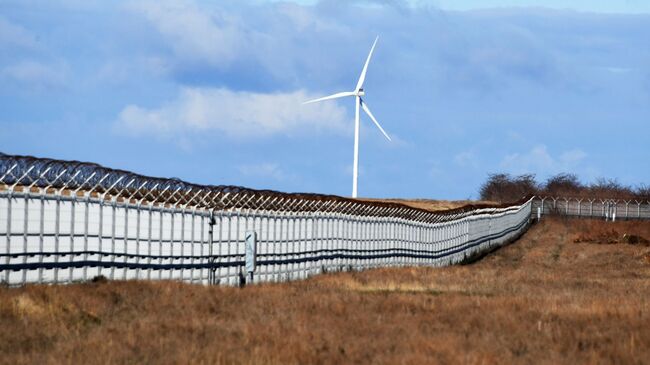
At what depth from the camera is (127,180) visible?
39.0 metres

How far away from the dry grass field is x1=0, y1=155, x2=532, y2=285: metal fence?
2.36 meters

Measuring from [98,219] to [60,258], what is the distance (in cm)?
303

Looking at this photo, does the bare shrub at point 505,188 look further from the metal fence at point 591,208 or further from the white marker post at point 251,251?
the white marker post at point 251,251

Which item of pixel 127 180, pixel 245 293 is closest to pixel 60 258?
pixel 127 180

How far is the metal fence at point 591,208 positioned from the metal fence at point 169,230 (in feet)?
200

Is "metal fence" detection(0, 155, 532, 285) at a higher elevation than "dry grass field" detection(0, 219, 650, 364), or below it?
higher

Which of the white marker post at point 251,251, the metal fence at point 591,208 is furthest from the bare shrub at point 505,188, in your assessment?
the white marker post at point 251,251

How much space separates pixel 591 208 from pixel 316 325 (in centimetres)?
11354

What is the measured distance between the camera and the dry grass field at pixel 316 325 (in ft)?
78.0

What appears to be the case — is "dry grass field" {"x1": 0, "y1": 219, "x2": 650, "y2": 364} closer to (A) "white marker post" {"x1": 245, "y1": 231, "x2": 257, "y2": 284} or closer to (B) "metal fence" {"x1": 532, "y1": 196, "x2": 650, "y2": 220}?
(A) "white marker post" {"x1": 245, "y1": 231, "x2": 257, "y2": 284}

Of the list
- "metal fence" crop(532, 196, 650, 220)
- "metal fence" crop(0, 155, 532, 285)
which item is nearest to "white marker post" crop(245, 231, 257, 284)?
"metal fence" crop(0, 155, 532, 285)

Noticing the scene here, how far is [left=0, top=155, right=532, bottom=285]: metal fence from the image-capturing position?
36.3 metres

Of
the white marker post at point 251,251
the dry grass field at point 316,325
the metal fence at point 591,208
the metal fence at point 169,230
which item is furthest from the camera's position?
the metal fence at point 591,208

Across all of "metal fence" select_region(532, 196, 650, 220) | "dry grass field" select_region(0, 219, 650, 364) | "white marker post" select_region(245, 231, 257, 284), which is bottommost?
"dry grass field" select_region(0, 219, 650, 364)
